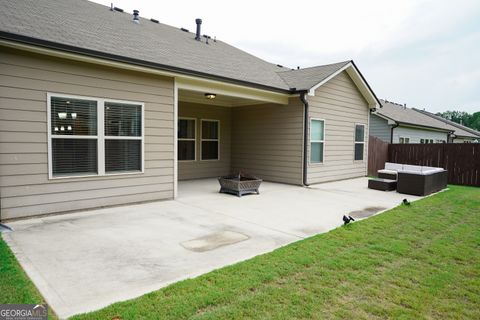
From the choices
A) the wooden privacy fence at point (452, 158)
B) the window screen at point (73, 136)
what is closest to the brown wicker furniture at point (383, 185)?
the wooden privacy fence at point (452, 158)

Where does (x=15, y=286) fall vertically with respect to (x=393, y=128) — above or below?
below

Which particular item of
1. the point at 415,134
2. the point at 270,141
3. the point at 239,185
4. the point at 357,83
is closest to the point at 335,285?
the point at 239,185

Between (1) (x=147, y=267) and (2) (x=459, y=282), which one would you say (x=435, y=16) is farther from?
(1) (x=147, y=267)

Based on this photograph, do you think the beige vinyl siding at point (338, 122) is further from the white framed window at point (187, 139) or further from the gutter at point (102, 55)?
the white framed window at point (187, 139)

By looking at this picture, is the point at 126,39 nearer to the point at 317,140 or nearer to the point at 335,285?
the point at 317,140

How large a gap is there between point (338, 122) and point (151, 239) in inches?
327

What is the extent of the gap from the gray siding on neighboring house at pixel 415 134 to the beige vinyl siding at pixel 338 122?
20.9 feet

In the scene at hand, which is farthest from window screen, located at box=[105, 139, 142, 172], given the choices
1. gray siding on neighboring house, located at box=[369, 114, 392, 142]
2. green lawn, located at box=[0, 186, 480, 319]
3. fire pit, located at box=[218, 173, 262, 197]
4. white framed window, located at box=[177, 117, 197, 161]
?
gray siding on neighboring house, located at box=[369, 114, 392, 142]

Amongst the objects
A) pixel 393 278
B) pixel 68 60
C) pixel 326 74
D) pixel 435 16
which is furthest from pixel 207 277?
pixel 435 16

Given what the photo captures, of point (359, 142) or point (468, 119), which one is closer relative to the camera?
point (359, 142)

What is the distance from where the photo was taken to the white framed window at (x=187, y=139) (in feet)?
33.3

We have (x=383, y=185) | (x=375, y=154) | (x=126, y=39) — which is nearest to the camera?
(x=126, y=39)

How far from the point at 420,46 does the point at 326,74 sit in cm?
980

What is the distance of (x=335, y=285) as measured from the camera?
280 cm
